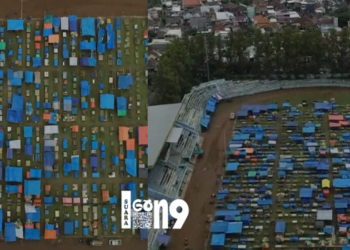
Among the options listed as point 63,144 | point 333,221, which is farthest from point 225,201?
point 63,144

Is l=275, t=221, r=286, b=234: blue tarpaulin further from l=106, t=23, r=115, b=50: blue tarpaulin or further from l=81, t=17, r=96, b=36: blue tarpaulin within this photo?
l=81, t=17, r=96, b=36: blue tarpaulin

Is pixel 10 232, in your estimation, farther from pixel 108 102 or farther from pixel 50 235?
pixel 108 102

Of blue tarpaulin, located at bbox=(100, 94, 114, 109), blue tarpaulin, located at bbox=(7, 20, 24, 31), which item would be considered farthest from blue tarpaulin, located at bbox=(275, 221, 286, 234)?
blue tarpaulin, located at bbox=(7, 20, 24, 31)

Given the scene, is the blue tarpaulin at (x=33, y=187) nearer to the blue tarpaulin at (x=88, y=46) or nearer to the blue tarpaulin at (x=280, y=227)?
the blue tarpaulin at (x=88, y=46)

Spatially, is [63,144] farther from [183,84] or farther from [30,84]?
[183,84]

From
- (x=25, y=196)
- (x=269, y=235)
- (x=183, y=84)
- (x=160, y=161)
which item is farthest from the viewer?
(x=183, y=84)

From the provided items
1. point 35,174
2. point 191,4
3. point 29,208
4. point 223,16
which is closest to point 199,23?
point 223,16
